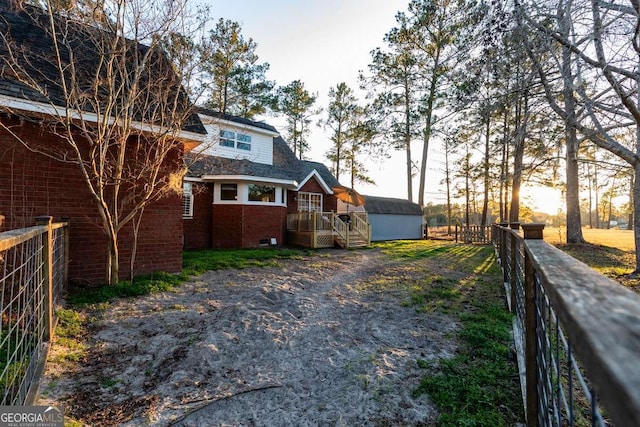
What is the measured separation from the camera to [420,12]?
1581 centimetres

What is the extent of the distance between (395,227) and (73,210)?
18.3 meters

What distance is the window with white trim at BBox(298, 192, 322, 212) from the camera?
15.5 m

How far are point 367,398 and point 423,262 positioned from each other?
772cm

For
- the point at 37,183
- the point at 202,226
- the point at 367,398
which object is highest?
the point at 37,183

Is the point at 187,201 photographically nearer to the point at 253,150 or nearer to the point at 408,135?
the point at 253,150

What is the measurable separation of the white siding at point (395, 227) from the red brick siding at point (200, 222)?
34.5 feet

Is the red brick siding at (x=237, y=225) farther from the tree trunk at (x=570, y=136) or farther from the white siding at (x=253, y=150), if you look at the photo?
the tree trunk at (x=570, y=136)

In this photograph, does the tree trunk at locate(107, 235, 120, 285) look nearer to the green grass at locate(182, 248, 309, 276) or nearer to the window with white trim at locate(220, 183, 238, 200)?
the green grass at locate(182, 248, 309, 276)

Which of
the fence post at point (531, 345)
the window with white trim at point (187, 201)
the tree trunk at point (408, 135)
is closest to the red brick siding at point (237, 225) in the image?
the window with white trim at point (187, 201)

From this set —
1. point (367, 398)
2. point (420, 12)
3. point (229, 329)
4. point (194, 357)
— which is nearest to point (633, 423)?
point (367, 398)

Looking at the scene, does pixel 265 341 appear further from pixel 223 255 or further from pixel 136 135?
pixel 223 255

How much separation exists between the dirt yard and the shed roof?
14.5 metres

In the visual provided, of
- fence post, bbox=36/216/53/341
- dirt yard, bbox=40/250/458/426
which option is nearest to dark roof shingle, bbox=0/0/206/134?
fence post, bbox=36/216/53/341

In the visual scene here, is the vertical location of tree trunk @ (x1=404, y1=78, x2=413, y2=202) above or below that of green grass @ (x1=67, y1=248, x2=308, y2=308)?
above
